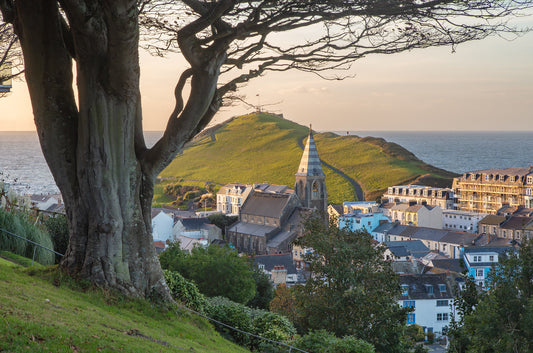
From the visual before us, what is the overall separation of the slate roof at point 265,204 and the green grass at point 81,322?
204ft

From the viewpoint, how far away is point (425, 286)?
3819 cm

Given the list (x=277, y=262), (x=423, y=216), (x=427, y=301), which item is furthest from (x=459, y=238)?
(x=427, y=301)

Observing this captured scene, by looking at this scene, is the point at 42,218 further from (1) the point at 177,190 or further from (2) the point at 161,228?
(1) the point at 177,190

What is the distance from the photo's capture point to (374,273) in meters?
14.2

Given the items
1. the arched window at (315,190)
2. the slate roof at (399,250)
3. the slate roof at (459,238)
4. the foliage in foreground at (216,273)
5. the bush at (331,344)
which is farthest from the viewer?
the arched window at (315,190)

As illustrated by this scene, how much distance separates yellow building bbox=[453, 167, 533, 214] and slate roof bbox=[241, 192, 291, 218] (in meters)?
31.6

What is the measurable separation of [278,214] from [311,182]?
383 inches

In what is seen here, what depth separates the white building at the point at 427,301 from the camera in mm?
37062

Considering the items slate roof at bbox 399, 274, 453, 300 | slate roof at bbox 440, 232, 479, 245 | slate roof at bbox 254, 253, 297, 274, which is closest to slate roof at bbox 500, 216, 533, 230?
slate roof at bbox 440, 232, 479, 245

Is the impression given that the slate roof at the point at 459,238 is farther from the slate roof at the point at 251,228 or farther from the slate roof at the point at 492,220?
the slate roof at the point at 251,228

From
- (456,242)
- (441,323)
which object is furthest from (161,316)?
(456,242)

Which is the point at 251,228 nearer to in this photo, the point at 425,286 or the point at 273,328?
the point at 425,286

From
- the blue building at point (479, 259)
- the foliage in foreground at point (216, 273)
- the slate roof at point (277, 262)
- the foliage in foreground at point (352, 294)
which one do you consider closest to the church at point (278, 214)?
the slate roof at point (277, 262)

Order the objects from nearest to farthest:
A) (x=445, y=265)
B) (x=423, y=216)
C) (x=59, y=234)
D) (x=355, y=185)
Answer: (x=59, y=234)
(x=445, y=265)
(x=423, y=216)
(x=355, y=185)
